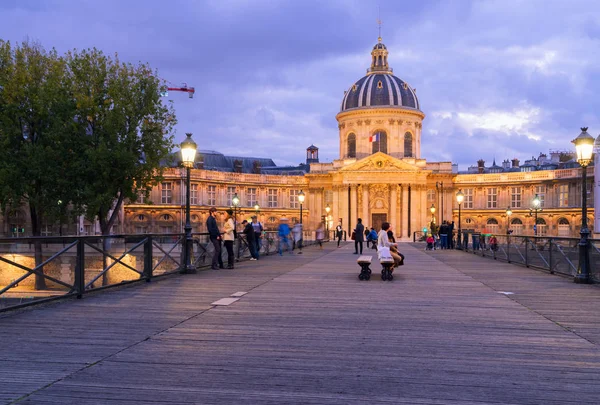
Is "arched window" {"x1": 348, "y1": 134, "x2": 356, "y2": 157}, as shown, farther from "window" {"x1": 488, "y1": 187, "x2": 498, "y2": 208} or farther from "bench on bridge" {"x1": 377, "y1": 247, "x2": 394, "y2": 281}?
"bench on bridge" {"x1": 377, "y1": 247, "x2": 394, "y2": 281}

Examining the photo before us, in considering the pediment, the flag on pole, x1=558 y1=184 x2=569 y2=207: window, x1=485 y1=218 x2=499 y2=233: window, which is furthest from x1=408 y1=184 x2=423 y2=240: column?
x1=558 y1=184 x2=569 y2=207: window

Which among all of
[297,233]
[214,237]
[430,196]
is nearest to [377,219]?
[430,196]

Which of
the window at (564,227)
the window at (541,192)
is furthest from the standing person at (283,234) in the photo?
the window at (541,192)

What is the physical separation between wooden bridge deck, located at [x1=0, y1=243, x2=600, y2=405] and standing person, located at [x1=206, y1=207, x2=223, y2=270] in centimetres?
665

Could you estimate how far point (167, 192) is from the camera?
84562 millimetres

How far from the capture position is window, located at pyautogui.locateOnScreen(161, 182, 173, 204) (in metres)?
84.5

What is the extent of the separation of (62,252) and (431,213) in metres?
75.8

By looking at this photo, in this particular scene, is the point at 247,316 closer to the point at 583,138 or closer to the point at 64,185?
the point at 583,138

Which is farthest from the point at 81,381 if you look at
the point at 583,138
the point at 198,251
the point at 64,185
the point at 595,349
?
the point at 64,185

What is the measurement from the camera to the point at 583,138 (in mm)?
18156

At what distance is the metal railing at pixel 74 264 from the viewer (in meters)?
10.5

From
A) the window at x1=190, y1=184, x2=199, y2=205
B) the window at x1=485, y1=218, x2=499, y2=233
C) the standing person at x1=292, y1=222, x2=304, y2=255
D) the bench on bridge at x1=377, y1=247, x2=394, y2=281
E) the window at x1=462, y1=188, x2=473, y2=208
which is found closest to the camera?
the bench on bridge at x1=377, y1=247, x2=394, y2=281

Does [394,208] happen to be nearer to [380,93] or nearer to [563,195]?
[380,93]

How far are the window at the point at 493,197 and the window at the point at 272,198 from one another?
32.0 meters
